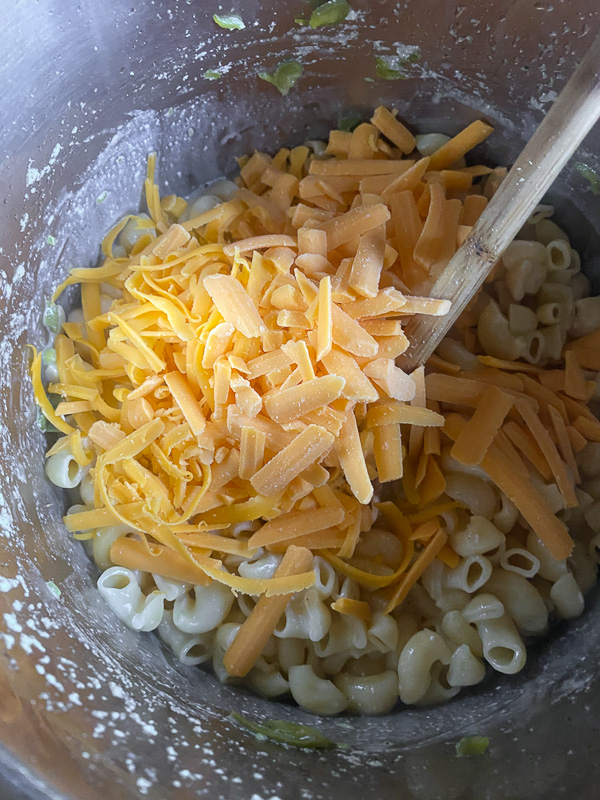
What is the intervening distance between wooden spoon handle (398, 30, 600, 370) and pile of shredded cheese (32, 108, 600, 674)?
0.20 ft

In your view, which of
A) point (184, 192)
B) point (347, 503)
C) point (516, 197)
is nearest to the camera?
point (516, 197)

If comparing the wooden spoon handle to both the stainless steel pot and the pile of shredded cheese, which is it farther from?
the stainless steel pot

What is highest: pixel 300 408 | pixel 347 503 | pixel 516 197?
pixel 516 197

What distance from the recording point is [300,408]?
111 centimetres

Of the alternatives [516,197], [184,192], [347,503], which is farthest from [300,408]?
[184,192]

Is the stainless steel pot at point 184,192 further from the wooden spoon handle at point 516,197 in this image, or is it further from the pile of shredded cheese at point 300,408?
the wooden spoon handle at point 516,197

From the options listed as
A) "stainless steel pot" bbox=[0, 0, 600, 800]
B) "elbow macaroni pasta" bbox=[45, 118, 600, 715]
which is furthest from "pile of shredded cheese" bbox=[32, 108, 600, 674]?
"stainless steel pot" bbox=[0, 0, 600, 800]

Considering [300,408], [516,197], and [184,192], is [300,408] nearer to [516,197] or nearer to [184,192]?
[516,197]

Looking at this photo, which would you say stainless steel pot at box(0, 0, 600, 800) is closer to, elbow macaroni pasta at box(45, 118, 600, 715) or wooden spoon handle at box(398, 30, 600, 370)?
elbow macaroni pasta at box(45, 118, 600, 715)

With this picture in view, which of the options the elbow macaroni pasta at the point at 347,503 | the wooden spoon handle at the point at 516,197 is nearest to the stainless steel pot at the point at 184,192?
the elbow macaroni pasta at the point at 347,503

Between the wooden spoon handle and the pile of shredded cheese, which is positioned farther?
the pile of shredded cheese

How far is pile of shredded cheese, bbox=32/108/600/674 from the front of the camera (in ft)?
3.70

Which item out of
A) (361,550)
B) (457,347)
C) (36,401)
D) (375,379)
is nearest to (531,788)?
(361,550)

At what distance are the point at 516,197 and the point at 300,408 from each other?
1.69ft
